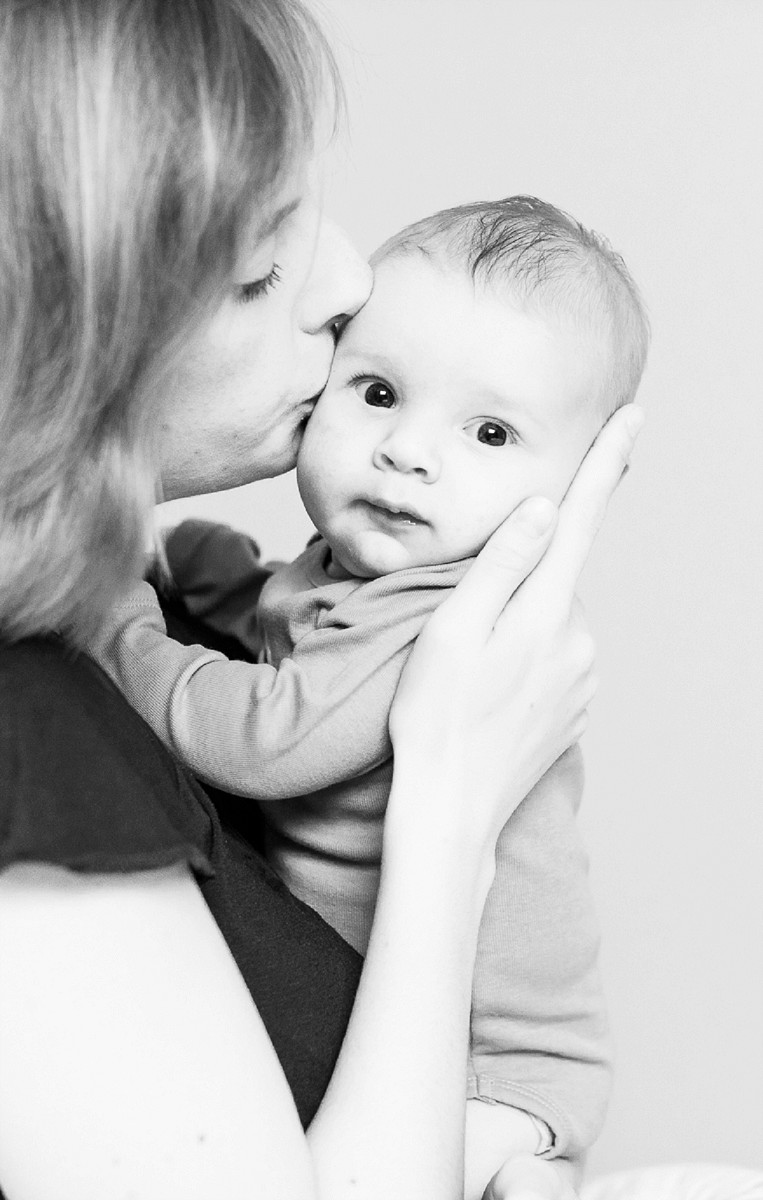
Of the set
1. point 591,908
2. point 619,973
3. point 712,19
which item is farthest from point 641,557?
point 591,908

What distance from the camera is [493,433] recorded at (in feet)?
4.22

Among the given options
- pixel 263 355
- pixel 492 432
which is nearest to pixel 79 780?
pixel 263 355

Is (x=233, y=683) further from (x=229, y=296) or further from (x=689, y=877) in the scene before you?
(x=689, y=877)

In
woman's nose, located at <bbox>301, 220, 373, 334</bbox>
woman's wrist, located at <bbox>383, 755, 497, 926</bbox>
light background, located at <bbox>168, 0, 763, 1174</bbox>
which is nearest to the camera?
woman's wrist, located at <bbox>383, 755, 497, 926</bbox>

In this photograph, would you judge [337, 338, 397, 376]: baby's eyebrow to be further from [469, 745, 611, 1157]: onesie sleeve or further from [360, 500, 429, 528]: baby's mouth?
Result: [469, 745, 611, 1157]: onesie sleeve

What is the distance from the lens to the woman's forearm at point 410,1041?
1.03 metres

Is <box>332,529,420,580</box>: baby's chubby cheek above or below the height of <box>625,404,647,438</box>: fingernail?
below

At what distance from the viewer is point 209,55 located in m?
1.01

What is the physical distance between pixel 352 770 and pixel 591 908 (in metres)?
0.33

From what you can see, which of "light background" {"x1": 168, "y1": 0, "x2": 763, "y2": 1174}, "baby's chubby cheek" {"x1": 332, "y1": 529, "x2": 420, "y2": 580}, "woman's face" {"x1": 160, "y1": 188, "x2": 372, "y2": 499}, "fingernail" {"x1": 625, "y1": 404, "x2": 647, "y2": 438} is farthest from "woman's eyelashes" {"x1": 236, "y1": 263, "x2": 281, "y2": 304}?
"light background" {"x1": 168, "y1": 0, "x2": 763, "y2": 1174}

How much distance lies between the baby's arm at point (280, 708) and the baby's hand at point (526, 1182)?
14.9 inches

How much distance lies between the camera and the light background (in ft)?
8.25

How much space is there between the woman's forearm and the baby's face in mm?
248

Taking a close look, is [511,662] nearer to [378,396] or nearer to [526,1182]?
[378,396]
